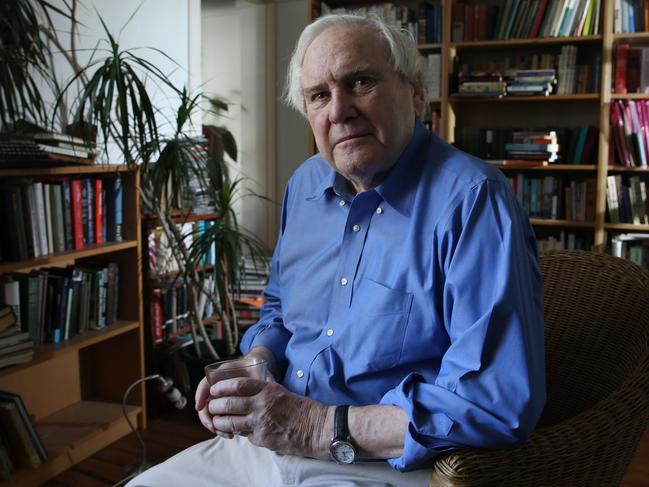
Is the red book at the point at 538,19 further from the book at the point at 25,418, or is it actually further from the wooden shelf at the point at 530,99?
the book at the point at 25,418

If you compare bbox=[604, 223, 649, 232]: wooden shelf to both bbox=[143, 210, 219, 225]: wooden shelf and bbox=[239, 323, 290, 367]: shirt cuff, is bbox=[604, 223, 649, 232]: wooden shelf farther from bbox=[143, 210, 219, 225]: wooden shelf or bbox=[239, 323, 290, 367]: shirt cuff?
bbox=[239, 323, 290, 367]: shirt cuff

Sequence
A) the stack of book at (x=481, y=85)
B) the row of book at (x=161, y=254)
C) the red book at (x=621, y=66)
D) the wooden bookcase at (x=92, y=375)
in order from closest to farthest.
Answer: the wooden bookcase at (x=92, y=375)
the row of book at (x=161, y=254)
the red book at (x=621, y=66)
the stack of book at (x=481, y=85)

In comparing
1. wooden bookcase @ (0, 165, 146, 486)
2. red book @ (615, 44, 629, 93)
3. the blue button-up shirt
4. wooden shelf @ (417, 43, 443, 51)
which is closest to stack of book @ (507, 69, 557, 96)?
red book @ (615, 44, 629, 93)

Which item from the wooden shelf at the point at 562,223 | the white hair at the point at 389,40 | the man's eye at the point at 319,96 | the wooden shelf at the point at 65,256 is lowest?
the wooden shelf at the point at 65,256

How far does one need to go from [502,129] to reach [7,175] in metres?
2.90

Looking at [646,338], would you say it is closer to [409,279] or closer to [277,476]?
[409,279]

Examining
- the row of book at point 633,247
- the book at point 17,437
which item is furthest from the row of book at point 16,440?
the row of book at point 633,247

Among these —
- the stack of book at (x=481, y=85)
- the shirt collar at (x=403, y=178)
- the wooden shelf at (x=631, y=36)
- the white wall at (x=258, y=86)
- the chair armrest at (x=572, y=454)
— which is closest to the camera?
the chair armrest at (x=572, y=454)

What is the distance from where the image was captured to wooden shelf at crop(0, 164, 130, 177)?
218 cm

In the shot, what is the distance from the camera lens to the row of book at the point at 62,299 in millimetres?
2361

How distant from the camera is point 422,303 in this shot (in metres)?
1.13

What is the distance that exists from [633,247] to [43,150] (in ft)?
10.4

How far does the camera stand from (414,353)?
114 centimetres

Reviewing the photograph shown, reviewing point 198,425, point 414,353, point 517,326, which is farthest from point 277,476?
point 198,425
